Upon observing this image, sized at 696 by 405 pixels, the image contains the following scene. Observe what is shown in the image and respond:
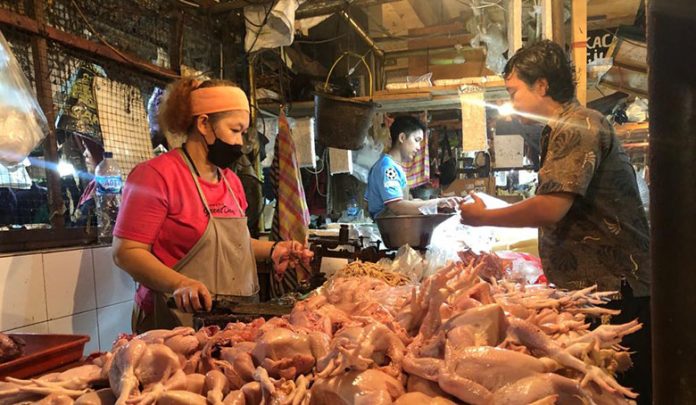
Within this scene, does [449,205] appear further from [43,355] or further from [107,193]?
[43,355]

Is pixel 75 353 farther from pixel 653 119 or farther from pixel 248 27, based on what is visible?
pixel 248 27

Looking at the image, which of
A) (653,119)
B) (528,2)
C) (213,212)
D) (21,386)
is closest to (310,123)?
(528,2)

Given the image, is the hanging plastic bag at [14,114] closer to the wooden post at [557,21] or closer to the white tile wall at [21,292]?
the white tile wall at [21,292]

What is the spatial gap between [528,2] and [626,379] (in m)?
3.86

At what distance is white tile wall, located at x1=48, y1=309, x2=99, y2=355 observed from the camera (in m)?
3.07

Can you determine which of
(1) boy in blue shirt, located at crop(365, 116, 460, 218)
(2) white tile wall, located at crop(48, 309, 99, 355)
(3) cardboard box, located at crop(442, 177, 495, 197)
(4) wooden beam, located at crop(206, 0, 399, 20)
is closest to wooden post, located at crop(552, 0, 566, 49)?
(1) boy in blue shirt, located at crop(365, 116, 460, 218)

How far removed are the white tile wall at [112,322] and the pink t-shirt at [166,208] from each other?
4.53 ft

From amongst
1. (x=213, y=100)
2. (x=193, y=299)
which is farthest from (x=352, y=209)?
(x=193, y=299)

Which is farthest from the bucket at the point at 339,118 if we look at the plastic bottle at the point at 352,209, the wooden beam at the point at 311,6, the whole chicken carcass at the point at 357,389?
the whole chicken carcass at the point at 357,389

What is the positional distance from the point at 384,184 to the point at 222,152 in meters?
2.45

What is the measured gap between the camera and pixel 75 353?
1757 millimetres

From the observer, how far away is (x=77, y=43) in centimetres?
329

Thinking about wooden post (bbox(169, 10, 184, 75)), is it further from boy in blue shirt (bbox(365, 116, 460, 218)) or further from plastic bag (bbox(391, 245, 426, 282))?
plastic bag (bbox(391, 245, 426, 282))

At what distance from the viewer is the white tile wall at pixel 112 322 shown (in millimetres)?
3414
